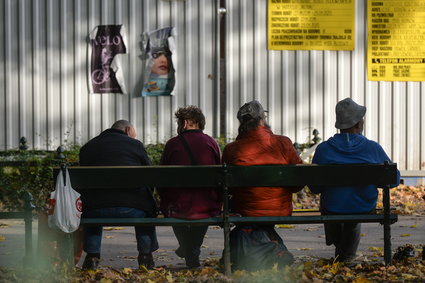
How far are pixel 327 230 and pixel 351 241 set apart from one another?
8.4 inches

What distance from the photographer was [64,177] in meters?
6.65

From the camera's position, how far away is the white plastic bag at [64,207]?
21.5 feet

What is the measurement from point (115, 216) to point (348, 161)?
1.87m

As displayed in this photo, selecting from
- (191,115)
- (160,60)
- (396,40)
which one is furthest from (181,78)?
(191,115)

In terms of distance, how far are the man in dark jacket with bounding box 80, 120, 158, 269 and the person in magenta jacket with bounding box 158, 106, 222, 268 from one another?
0.19m

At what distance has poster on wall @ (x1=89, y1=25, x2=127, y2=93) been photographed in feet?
43.7

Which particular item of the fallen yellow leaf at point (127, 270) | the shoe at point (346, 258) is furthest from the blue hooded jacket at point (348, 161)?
the fallen yellow leaf at point (127, 270)

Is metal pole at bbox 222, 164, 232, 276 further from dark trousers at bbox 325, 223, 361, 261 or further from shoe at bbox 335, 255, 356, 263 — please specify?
shoe at bbox 335, 255, 356, 263

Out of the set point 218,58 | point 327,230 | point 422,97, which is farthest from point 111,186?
point 422,97

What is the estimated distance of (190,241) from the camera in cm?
716

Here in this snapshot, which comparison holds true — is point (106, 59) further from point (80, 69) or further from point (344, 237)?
point (344, 237)

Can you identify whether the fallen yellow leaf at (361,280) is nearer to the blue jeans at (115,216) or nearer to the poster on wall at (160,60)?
the blue jeans at (115,216)

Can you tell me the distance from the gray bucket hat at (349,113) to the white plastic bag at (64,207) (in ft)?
7.20

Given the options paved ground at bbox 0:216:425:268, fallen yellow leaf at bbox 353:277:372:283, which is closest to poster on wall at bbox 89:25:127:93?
paved ground at bbox 0:216:425:268
